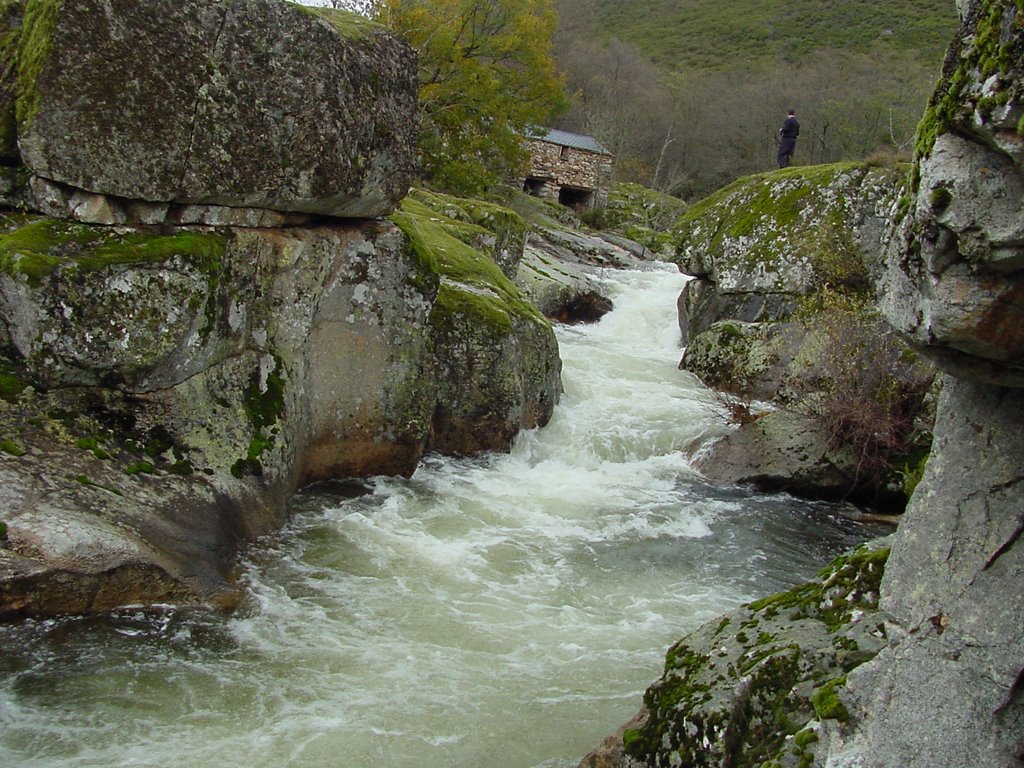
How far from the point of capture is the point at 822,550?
925cm

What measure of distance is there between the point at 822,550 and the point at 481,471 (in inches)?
162

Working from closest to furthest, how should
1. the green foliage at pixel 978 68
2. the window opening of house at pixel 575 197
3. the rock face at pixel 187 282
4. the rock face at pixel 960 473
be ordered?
the green foliage at pixel 978 68, the rock face at pixel 960 473, the rock face at pixel 187 282, the window opening of house at pixel 575 197

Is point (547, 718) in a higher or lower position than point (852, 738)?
lower

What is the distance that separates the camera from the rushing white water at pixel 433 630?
5039 mm

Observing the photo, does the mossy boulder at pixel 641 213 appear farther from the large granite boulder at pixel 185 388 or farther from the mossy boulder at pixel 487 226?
the large granite boulder at pixel 185 388

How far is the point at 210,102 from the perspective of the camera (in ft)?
24.3

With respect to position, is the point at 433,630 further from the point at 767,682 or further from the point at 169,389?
the point at 767,682

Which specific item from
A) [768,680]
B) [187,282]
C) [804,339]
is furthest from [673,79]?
[768,680]

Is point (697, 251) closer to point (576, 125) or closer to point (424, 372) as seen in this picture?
point (424, 372)

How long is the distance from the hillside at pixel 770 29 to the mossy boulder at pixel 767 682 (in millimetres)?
61033

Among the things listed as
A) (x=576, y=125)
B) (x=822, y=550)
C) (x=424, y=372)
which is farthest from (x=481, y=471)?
(x=576, y=125)

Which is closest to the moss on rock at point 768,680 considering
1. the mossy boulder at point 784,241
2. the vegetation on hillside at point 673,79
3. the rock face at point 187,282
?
the rock face at point 187,282

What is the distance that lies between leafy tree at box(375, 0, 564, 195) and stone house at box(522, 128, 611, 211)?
10603mm

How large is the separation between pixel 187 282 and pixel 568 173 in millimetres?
31868
